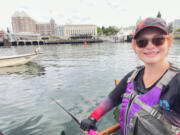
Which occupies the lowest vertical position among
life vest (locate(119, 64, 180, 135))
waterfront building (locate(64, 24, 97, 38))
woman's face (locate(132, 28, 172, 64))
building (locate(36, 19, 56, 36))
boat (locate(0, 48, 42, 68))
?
boat (locate(0, 48, 42, 68))

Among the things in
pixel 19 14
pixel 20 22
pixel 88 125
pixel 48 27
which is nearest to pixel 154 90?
pixel 88 125

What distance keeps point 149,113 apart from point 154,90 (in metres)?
0.30

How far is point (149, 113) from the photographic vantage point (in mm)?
1583

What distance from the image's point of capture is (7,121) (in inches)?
190

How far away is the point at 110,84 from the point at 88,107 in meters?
3.03

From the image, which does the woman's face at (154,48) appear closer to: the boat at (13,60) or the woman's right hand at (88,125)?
the woman's right hand at (88,125)

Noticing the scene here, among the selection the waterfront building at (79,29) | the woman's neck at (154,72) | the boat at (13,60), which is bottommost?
the boat at (13,60)

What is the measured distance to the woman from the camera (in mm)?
1473

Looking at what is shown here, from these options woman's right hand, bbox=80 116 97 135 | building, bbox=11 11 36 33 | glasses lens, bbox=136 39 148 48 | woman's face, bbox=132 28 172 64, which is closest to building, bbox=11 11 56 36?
building, bbox=11 11 36 33

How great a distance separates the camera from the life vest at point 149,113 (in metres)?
1.50

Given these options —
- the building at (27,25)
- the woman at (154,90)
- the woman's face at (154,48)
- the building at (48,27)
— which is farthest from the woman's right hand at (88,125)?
the building at (48,27)

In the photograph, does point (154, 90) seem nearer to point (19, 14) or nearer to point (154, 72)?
point (154, 72)

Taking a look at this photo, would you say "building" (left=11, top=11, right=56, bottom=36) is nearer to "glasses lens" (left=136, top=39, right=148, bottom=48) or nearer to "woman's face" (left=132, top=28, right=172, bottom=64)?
"glasses lens" (left=136, top=39, right=148, bottom=48)

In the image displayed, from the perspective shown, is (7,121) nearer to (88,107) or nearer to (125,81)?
(88,107)
